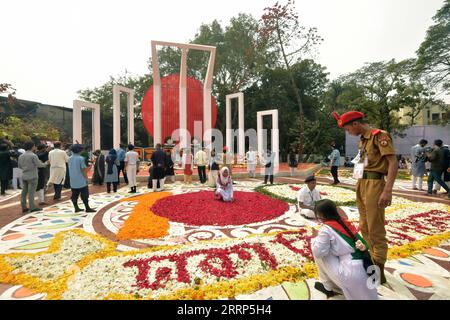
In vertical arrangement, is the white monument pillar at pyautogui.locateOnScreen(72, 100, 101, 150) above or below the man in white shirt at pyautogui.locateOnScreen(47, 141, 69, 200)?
above

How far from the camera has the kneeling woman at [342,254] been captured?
2.08 metres

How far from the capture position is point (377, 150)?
265 cm

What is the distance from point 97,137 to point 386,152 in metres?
15.2

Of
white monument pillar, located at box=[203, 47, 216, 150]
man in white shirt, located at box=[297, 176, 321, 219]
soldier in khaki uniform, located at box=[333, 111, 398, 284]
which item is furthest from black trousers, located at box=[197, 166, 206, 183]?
soldier in khaki uniform, located at box=[333, 111, 398, 284]

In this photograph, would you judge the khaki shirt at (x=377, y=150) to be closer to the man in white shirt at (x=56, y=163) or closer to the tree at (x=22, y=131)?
the man in white shirt at (x=56, y=163)

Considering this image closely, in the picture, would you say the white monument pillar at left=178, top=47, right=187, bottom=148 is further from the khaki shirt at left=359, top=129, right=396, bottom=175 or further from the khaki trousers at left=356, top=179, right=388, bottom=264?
the khaki trousers at left=356, top=179, right=388, bottom=264

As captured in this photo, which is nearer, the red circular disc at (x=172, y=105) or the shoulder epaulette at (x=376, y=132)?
the shoulder epaulette at (x=376, y=132)

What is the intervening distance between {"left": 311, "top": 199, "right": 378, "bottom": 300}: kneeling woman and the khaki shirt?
852mm

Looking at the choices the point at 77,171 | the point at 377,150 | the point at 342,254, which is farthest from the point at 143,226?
the point at 377,150

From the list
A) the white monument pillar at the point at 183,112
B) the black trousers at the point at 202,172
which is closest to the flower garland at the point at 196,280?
the black trousers at the point at 202,172

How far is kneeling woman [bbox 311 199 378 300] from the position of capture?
208 cm

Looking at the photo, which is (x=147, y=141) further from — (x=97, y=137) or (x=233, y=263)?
(x=233, y=263)

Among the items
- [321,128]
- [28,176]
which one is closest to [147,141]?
[321,128]

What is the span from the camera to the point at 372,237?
2.58 m
